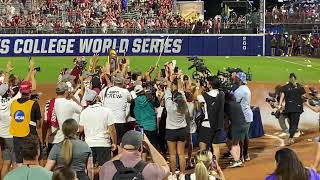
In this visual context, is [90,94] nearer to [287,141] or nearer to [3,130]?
[3,130]

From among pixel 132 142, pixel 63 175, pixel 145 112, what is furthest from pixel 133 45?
pixel 63 175

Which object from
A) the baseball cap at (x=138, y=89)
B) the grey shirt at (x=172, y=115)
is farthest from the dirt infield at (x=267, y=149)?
the baseball cap at (x=138, y=89)

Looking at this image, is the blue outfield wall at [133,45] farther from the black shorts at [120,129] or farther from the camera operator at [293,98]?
the black shorts at [120,129]

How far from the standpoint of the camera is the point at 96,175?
10.9 metres

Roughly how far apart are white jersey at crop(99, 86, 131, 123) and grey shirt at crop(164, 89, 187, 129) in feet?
2.28

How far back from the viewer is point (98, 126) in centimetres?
905

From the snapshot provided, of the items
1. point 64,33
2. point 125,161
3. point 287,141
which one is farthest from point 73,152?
point 64,33

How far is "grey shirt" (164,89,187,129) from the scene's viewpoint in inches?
430

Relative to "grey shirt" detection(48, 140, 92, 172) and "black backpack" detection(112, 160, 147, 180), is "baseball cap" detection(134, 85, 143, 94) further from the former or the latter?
"black backpack" detection(112, 160, 147, 180)

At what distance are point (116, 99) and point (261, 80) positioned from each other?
61.7 feet

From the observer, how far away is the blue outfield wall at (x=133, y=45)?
36.0 m

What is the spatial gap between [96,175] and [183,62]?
75.8ft

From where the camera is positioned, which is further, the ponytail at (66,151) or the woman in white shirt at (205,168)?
the ponytail at (66,151)

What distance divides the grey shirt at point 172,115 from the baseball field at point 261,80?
1514 mm
